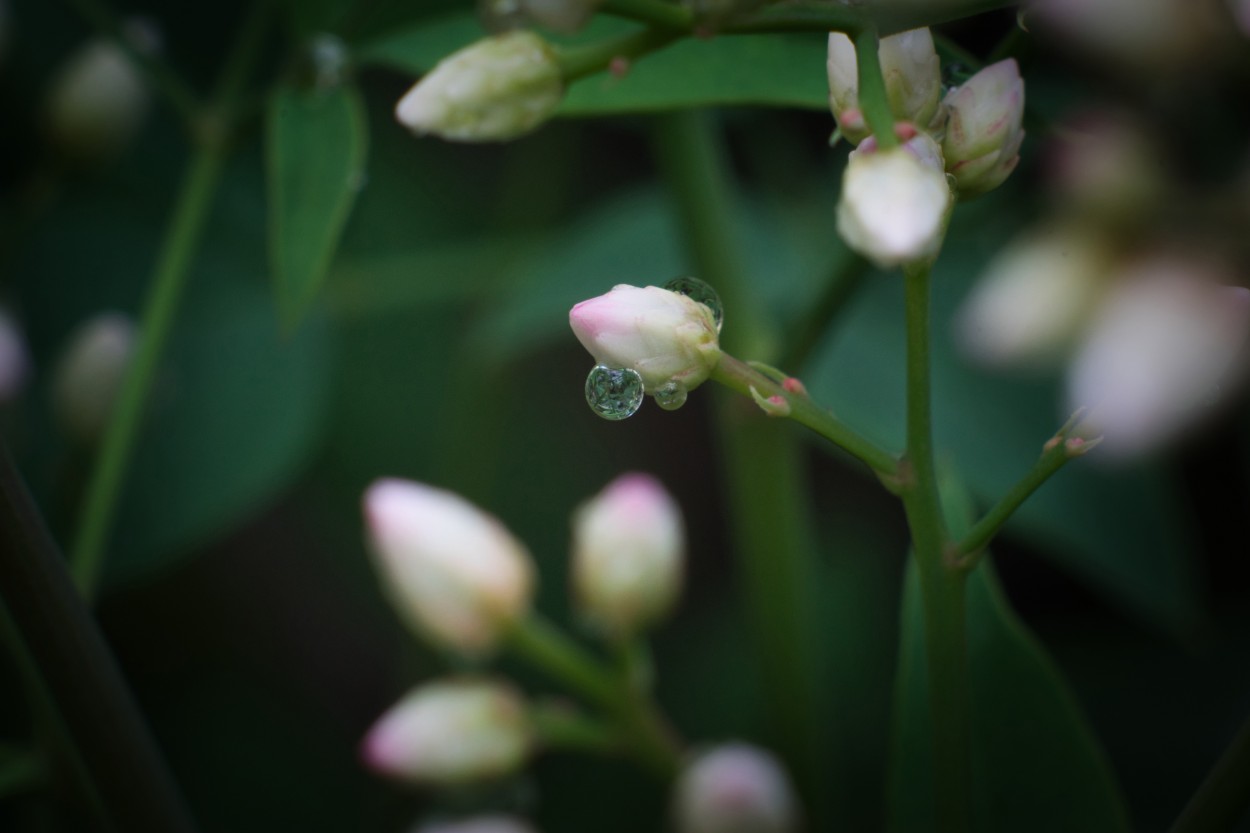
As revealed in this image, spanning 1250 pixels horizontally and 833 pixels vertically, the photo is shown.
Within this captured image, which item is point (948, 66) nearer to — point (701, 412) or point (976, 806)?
point (976, 806)

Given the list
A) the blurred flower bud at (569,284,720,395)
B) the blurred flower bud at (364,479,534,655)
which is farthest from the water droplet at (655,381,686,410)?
the blurred flower bud at (364,479,534,655)

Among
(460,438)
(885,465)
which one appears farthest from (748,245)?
(885,465)

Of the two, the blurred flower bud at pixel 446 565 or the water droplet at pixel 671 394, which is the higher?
the water droplet at pixel 671 394

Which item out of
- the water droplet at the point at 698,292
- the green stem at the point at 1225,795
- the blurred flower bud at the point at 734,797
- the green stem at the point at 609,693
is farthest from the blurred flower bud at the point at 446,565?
the green stem at the point at 1225,795

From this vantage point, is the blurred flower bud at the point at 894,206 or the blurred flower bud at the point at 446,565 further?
the blurred flower bud at the point at 446,565

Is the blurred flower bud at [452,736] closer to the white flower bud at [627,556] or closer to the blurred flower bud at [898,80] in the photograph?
the white flower bud at [627,556]

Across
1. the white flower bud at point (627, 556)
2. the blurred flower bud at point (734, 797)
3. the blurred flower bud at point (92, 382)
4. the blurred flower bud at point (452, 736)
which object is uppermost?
the blurred flower bud at point (92, 382)
